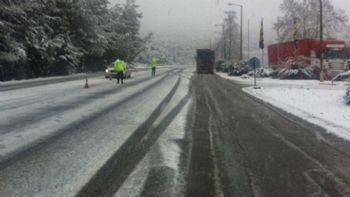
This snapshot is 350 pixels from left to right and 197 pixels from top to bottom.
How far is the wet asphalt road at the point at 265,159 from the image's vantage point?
7.37 metres

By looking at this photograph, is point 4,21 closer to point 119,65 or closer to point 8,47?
point 8,47

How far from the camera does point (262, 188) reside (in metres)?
7.39

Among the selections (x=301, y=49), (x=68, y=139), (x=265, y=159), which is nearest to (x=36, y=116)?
(x=68, y=139)

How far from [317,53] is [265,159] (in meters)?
44.0

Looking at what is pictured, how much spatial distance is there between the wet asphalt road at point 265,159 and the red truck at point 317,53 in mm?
35621

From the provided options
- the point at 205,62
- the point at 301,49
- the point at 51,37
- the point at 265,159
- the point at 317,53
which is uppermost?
the point at 51,37

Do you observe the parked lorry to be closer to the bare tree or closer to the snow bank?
the bare tree

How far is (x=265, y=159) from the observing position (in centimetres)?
960

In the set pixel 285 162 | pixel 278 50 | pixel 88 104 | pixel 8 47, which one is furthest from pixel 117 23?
pixel 285 162

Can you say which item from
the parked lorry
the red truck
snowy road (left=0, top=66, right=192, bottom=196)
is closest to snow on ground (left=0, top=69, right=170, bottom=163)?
snowy road (left=0, top=66, right=192, bottom=196)

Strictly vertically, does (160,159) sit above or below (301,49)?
below

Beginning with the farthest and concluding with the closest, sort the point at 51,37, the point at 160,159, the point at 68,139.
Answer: the point at 51,37, the point at 68,139, the point at 160,159

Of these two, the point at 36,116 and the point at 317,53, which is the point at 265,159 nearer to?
the point at 36,116

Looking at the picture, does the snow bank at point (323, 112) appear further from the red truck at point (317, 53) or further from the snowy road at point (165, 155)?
the red truck at point (317, 53)
